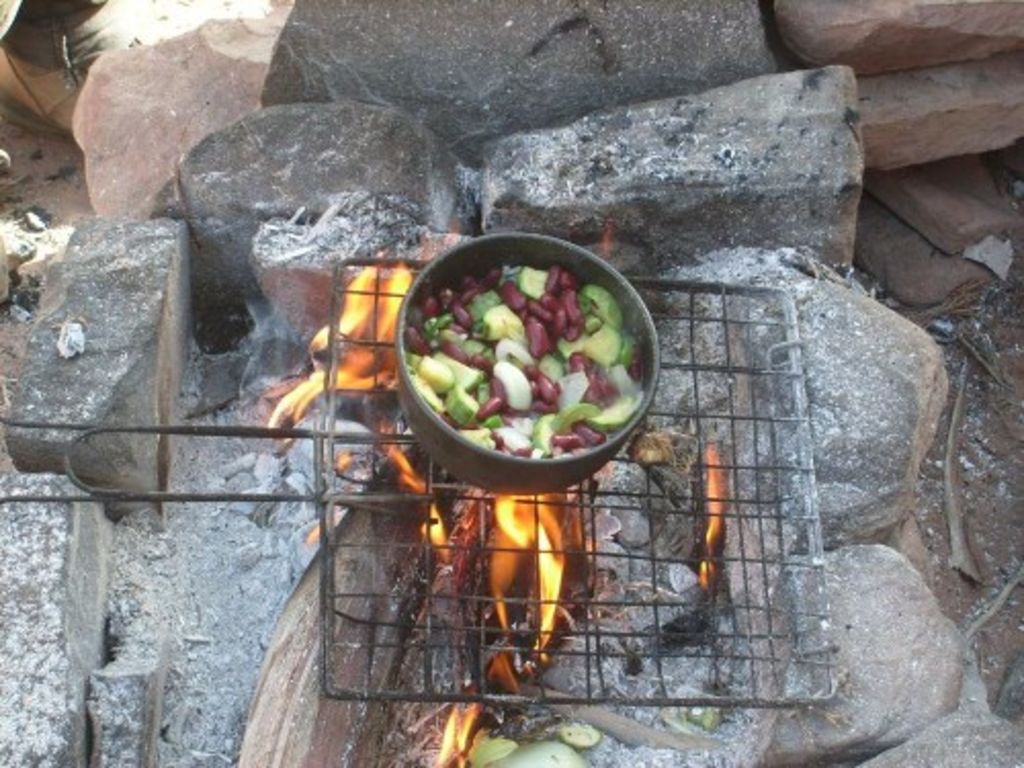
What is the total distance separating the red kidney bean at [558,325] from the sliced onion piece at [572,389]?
103mm

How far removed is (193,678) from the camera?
300 cm

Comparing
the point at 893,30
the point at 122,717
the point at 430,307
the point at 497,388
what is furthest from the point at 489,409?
the point at 893,30

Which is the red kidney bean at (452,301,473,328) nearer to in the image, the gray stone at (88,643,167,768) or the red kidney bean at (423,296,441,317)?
the red kidney bean at (423,296,441,317)

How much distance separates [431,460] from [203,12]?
305 cm

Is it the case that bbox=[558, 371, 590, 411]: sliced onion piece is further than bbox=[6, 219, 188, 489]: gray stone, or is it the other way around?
bbox=[6, 219, 188, 489]: gray stone

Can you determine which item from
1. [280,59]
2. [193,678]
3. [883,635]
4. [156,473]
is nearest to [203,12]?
[280,59]

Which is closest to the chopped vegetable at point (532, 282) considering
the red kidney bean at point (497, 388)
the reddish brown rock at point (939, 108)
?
the red kidney bean at point (497, 388)

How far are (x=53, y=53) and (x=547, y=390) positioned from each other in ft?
11.0

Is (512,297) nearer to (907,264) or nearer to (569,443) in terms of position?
(569,443)

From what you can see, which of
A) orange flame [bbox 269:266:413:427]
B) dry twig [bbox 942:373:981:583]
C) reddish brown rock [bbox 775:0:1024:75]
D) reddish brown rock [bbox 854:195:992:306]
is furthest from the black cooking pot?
reddish brown rock [bbox 854:195:992:306]

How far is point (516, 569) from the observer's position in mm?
3041

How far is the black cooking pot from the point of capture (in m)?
2.53

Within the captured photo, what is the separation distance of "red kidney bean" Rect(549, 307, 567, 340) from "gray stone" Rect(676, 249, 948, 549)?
2.40 feet

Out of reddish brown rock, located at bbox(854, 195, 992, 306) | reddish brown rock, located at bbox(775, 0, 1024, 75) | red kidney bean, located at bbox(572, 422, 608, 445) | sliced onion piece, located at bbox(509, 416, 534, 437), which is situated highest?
reddish brown rock, located at bbox(775, 0, 1024, 75)
